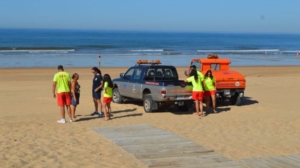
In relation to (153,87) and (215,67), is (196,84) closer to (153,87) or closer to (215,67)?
(153,87)

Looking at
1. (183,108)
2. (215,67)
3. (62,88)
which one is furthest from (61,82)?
(215,67)

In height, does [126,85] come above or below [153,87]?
below

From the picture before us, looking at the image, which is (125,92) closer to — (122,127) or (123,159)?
(122,127)

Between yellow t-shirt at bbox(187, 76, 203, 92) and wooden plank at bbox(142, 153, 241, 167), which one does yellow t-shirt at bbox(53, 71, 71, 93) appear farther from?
wooden plank at bbox(142, 153, 241, 167)

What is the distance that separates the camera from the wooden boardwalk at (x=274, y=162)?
8.68 m

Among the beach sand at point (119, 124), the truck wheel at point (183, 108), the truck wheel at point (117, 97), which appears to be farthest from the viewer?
the truck wheel at point (117, 97)

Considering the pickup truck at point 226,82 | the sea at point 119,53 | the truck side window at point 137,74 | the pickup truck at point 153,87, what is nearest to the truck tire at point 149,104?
the pickup truck at point 153,87

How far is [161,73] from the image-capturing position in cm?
1581

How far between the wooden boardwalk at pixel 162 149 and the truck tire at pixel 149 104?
296cm

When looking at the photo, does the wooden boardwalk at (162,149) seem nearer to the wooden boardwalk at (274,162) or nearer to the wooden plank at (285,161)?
the wooden boardwalk at (274,162)

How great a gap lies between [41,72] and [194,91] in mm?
18208

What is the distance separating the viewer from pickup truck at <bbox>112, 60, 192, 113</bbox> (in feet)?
47.4

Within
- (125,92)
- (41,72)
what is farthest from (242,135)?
(41,72)

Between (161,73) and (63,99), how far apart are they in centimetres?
405
